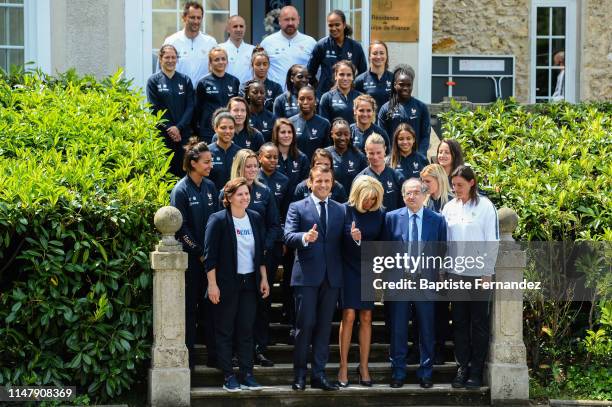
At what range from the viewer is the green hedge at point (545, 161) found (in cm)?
1202

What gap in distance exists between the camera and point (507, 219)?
36.8 ft

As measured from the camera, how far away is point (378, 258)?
36.3ft

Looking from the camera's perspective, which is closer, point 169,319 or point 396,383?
point 169,319

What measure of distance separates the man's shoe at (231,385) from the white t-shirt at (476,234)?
2.15m

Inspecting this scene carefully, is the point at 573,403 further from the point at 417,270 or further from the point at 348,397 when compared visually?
the point at 348,397

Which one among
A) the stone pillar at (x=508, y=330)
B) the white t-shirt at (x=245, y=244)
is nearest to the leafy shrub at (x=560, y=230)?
the stone pillar at (x=508, y=330)

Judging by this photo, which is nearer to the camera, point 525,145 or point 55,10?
point 525,145

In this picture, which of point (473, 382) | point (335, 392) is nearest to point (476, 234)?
point (473, 382)

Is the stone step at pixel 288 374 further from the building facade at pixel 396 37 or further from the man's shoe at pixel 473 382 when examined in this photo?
the building facade at pixel 396 37

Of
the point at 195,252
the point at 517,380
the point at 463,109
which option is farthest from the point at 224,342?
the point at 463,109

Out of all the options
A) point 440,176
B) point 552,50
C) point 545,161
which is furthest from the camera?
point 552,50

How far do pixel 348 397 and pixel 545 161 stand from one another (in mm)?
4066

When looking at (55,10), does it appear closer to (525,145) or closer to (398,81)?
(398,81)

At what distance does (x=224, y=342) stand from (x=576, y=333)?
137 inches
